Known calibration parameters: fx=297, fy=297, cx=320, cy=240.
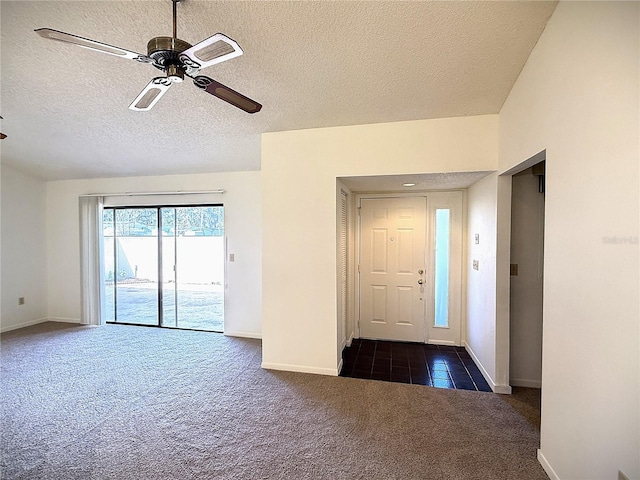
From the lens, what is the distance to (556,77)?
1.75m

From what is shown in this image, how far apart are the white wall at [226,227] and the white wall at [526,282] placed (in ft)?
10.3

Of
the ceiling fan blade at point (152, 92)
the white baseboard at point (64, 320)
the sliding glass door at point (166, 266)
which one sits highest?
the ceiling fan blade at point (152, 92)

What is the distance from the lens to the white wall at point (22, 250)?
462 centimetres

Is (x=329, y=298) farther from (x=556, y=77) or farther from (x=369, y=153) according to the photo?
(x=556, y=77)

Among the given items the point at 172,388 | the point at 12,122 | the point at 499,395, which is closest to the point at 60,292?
the point at 12,122

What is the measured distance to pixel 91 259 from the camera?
16.0 feet

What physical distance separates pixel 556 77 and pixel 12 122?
495 cm

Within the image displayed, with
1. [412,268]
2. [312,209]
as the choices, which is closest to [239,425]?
[312,209]

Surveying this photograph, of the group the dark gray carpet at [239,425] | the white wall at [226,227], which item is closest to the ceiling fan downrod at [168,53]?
the dark gray carpet at [239,425]

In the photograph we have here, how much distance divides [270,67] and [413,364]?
3.34 meters

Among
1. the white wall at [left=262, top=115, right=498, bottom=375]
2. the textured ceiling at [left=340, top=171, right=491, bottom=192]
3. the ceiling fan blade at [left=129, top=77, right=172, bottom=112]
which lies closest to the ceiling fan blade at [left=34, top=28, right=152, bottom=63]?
the ceiling fan blade at [left=129, top=77, right=172, bottom=112]

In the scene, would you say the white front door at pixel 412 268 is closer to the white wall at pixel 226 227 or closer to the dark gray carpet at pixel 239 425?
the dark gray carpet at pixel 239 425

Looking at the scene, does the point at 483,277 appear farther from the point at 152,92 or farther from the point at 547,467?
the point at 152,92

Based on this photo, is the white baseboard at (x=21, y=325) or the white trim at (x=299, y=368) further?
the white baseboard at (x=21, y=325)
